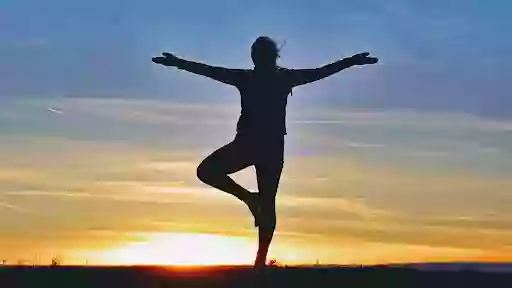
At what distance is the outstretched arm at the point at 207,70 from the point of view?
1398 centimetres

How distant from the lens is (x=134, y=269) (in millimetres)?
11484

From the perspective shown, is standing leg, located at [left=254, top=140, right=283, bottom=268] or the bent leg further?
standing leg, located at [left=254, top=140, right=283, bottom=268]

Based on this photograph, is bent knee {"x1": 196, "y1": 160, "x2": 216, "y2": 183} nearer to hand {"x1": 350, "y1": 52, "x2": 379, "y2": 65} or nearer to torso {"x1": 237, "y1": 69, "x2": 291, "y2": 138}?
torso {"x1": 237, "y1": 69, "x2": 291, "y2": 138}

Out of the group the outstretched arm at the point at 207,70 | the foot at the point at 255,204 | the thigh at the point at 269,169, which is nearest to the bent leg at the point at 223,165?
the thigh at the point at 269,169

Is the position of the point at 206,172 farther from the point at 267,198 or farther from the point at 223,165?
the point at 267,198

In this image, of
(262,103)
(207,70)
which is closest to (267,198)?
(262,103)

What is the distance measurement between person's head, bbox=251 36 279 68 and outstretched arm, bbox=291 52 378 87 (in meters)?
0.33

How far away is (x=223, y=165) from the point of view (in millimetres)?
13969

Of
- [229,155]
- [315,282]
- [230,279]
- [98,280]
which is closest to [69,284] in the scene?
[98,280]

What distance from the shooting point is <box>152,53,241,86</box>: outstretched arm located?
14.0m

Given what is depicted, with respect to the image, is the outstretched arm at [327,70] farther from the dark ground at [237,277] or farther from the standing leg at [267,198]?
the dark ground at [237,277]

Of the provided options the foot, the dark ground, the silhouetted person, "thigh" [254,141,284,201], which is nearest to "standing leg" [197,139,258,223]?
the silhouetted person

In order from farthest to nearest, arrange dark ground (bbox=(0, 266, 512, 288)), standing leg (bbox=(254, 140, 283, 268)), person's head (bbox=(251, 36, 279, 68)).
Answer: standing leg (bbox=(254, 140, 283, 268)) → person's head (bbox=(251, 36, 279, 68)) → dark ground (bbox=(0, 266, 512, 288))

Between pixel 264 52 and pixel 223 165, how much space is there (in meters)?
1.31
